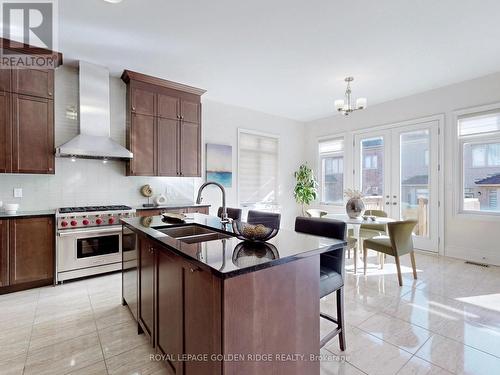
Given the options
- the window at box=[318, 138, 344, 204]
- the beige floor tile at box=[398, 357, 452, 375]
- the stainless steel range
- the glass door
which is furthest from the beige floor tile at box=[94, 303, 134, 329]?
the window at box=[318, 138, 344, 204]

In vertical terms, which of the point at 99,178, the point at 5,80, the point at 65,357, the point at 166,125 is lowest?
the point at 65,357

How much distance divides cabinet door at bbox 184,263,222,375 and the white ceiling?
250 cm

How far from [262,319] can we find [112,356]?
4.65 ft

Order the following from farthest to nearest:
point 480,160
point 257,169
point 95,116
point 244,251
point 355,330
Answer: point 257,169
point 480,160
point 95,116
point 355,330
point 244,251

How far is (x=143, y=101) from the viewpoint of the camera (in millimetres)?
3955

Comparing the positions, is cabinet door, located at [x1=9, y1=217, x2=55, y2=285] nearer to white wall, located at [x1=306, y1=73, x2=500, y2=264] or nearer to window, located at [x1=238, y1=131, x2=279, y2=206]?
window, located at [x1=238, y1=131, x2=279, y2=206]

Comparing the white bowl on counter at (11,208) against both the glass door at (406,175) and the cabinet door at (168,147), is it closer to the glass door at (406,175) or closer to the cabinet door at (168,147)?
the cabinet door at (168,147)

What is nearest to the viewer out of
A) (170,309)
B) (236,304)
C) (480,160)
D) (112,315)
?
(236,304)

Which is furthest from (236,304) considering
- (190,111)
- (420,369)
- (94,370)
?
(190,111)

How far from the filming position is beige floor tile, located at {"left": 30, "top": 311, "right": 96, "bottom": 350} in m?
2.07

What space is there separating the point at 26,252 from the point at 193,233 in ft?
7.77

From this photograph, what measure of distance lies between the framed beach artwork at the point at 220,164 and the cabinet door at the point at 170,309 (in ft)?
11.2

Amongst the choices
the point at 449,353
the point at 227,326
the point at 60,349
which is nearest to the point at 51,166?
the point at 60,349

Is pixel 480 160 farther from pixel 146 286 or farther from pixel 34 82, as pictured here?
pixel 34 82
